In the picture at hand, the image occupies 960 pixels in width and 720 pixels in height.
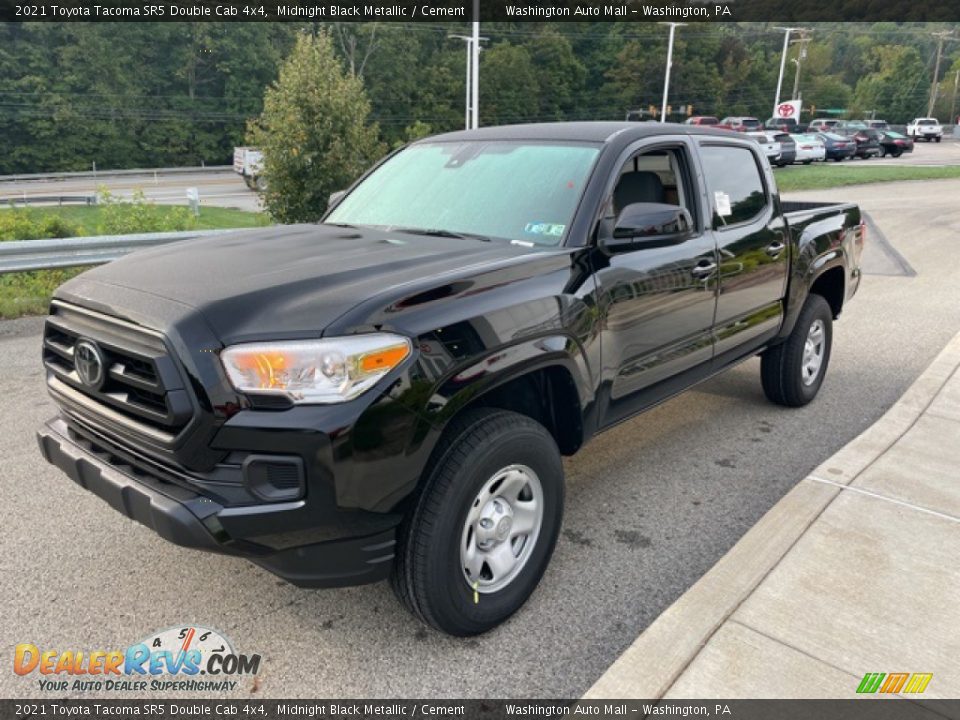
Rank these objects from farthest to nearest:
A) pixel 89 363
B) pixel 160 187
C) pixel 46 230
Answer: pixel 160 187
pixel 46 230
pixel 89 363

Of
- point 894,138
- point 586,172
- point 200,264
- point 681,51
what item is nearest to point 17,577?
A: point 200,264

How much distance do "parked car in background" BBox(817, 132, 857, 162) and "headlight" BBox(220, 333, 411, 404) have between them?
42650mm

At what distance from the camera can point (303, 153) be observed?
12.8 metres

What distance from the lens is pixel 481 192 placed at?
3.64 m

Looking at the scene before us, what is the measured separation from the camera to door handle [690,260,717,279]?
3799mm

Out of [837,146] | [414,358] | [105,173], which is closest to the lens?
[414,358]

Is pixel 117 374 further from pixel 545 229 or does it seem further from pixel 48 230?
pixel 48 230

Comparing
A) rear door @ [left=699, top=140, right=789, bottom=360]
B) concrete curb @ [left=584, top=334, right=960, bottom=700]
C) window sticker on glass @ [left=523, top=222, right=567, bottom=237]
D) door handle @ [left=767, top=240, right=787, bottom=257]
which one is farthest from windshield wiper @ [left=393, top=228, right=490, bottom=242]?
door handle @ [left=767, top=240, right=787, bottom=257]

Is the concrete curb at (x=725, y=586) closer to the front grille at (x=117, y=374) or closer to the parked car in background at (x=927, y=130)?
the front grille at (x=117, y=374)

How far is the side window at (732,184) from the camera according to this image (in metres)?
4.14

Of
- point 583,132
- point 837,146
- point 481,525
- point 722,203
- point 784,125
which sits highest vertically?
point 784,125

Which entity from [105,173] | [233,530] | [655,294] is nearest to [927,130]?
[105,173]

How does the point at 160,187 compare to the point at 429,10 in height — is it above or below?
below

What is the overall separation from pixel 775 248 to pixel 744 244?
464 mm
